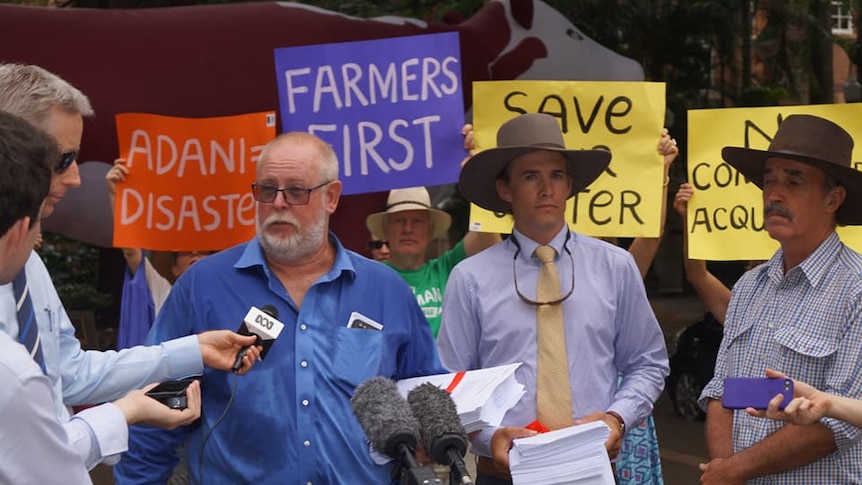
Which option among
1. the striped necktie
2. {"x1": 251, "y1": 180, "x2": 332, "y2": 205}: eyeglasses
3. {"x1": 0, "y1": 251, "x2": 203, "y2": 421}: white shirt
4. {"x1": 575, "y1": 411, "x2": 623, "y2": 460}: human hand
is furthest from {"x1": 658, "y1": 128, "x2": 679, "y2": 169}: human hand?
the striped necktie

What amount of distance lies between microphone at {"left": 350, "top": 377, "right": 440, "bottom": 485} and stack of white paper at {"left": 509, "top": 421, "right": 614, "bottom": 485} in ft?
3.05

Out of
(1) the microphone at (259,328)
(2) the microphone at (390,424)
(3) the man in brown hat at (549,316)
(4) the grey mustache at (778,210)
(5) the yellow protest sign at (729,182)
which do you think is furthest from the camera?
(5) the yellow protest sign at (729,182)

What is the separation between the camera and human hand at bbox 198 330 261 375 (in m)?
3.11

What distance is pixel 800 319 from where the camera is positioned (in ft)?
11.7

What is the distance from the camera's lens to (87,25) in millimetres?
9133

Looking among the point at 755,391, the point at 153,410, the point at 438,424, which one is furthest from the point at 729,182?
the point at 153,410

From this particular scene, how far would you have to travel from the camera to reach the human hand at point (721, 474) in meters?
3.60

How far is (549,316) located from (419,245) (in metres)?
2.30

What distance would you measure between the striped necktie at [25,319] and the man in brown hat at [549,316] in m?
1.65

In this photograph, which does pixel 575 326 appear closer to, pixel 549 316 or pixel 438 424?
pixel 549 316

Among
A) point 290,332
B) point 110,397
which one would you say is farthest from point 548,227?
point 110,397

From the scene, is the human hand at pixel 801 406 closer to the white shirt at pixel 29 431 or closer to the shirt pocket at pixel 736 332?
the shirt pocket at pixel 736 332

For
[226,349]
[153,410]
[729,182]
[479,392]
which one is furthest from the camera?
[729,182]

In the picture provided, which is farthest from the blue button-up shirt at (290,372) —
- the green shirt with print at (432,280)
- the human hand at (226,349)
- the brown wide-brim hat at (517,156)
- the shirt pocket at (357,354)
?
the green shirt with print at (432,280)
